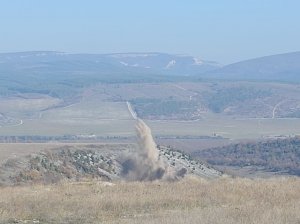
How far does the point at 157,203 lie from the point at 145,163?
1360 cm

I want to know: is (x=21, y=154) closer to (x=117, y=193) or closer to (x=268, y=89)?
(x=117, y=193)

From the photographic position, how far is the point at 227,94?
175 m

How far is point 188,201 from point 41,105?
15212 cm

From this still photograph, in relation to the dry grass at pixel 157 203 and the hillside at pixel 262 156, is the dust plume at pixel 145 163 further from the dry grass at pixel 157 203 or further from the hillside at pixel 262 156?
the hillside at pixel 262 156

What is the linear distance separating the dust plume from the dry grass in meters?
8.94

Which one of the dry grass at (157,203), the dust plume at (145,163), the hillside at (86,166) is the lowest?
the hillside at (86,166)

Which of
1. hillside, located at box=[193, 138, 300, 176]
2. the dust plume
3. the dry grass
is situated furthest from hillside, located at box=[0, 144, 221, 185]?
hillside, located at box=[193, 138, 300, 176]

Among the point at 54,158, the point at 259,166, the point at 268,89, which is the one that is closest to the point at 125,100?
the point at 268,89

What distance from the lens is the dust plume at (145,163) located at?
2909cm

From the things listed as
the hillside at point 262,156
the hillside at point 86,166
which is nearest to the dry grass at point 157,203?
the hillside at point 86,166

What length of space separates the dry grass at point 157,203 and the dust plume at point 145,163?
29.3 ft

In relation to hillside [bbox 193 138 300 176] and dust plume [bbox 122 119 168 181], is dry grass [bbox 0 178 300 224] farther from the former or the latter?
hillside [bbox 193 138 300 176]

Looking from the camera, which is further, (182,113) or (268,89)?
(268,89)

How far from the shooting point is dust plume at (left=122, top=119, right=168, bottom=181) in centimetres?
2909
